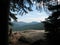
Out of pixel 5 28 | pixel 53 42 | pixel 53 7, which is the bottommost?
pixel 53 42

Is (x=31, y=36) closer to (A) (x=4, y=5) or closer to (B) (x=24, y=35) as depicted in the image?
(B) (x=24, y=35)

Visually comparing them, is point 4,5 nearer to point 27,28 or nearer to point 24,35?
point 24,35

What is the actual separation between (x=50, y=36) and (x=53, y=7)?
176 cm

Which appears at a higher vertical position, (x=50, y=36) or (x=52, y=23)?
(x=52, y=23)

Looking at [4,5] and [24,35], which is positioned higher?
[4,5]

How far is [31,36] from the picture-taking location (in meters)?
16.7

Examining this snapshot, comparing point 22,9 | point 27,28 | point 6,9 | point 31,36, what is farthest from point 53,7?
point 27,28

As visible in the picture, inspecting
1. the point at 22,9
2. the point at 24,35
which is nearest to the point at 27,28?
the point at 24,35

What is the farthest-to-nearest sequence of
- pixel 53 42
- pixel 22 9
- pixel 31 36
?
pixel 31 36 < pixel 53 42 < pixel 22 9

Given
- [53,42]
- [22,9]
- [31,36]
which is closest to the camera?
[22,9]

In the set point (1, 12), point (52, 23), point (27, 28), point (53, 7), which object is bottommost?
point (27, 28)

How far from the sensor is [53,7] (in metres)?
10.5

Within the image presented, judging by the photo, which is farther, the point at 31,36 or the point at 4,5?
the point at 31,36

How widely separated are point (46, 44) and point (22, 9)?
312cm
